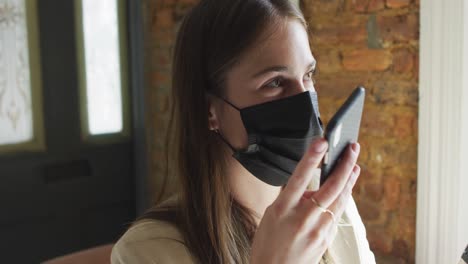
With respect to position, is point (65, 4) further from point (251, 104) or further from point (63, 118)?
point (251, 104)

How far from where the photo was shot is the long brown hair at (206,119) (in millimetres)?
1052

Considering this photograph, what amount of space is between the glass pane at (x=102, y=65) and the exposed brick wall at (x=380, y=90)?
115 cm

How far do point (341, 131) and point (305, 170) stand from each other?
0.10 m

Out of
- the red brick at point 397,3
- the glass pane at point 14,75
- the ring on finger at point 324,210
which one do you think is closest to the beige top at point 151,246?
the ring on finger at point 324,210

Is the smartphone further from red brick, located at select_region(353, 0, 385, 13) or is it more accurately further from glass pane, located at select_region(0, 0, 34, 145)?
glass pane, located at select_region(0, 0, 34, 145)

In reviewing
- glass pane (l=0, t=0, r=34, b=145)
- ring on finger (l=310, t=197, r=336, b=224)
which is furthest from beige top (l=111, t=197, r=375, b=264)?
glass pane (l=0, t=0, r=34, b=145)

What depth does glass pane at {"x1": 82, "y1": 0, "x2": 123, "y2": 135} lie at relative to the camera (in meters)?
2.55

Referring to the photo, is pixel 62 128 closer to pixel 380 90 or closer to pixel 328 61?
pixel 328 61

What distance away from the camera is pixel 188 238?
1.02m

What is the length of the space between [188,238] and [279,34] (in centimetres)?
45

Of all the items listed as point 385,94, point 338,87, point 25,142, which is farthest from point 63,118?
point 385,94

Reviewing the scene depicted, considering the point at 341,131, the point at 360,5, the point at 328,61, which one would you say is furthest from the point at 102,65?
the point at 341,131

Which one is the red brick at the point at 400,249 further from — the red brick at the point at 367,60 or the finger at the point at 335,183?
the finger at the point at 335,183

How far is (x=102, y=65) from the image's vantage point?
2605 mm
